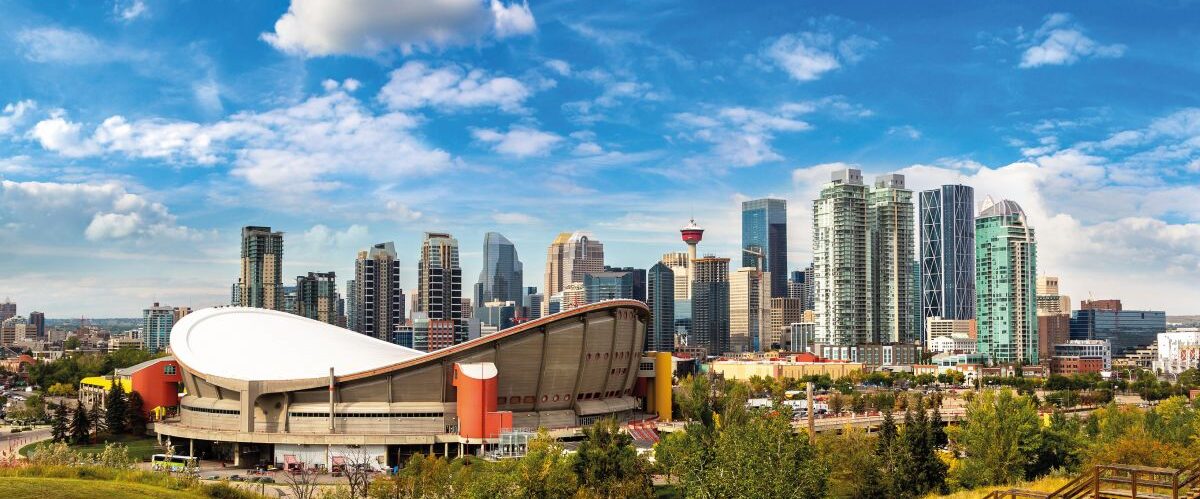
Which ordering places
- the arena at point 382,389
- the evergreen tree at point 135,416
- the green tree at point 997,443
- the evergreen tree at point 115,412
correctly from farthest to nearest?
the evergreen tree at point 135,416
the evergreen tree at point 115,412
the arena at point 382,389
the green tree at point 997,443

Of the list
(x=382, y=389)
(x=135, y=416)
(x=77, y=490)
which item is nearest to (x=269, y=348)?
(x=382, y=389)

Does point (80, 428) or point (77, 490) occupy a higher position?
point (77, 490)

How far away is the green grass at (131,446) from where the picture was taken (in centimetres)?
7900

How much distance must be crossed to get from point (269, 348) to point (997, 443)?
56.3m

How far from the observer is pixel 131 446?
3324 inches

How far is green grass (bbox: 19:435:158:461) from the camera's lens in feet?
259

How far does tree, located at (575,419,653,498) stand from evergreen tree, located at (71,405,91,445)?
53664 mm

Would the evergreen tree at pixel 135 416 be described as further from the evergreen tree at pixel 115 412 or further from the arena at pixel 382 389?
the arena at pixel 382 389

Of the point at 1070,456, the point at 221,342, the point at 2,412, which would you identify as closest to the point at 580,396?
the point at 221,342

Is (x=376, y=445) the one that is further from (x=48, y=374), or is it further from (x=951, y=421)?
(x=48, y=374)

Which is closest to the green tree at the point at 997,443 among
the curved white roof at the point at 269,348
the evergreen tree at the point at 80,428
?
the curved white roof at the point at 269,348

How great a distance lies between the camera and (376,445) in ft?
242

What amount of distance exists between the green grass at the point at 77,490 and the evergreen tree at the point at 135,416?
6037 cm

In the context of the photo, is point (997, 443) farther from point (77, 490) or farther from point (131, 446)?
point (131, 446)
